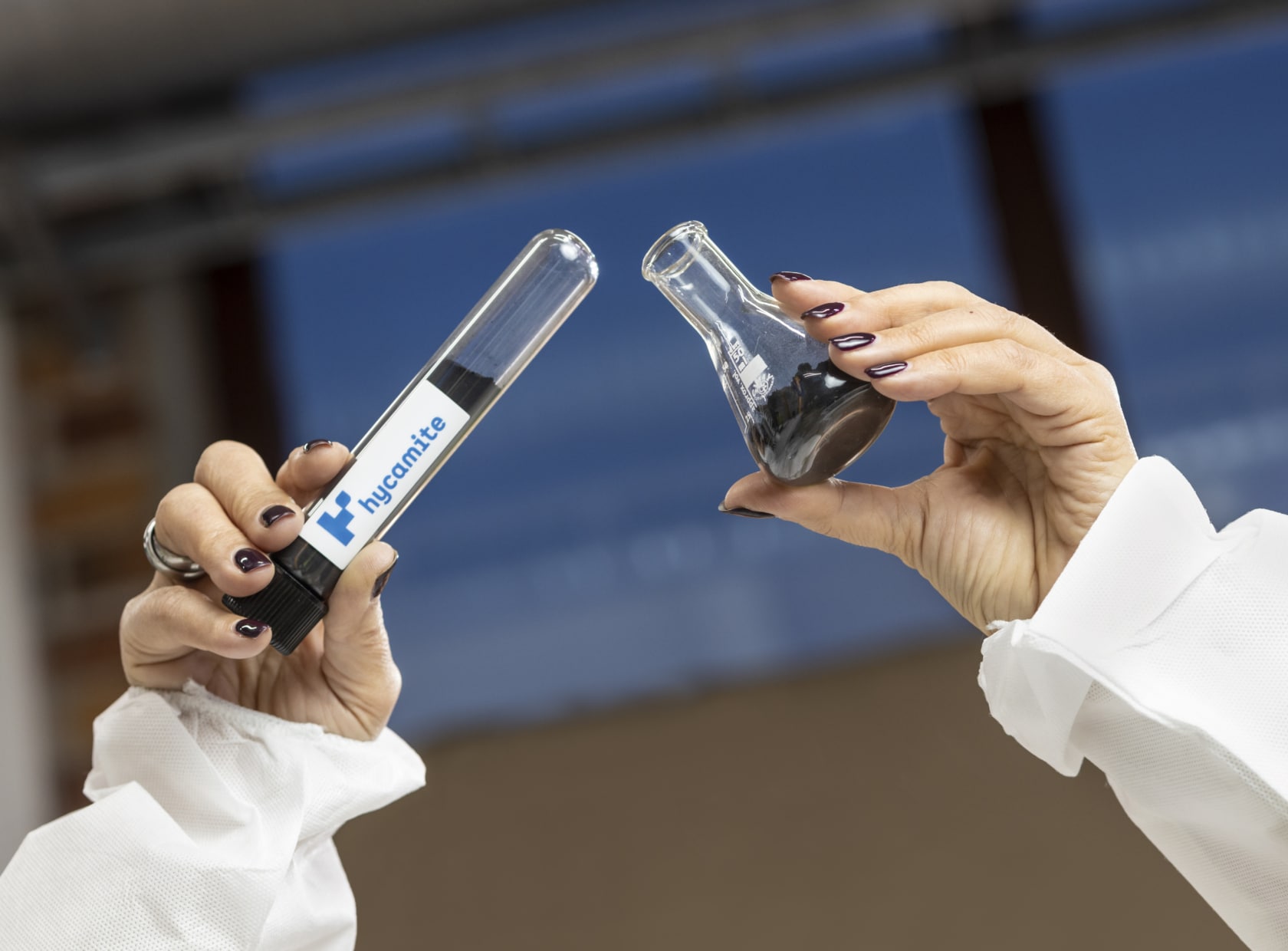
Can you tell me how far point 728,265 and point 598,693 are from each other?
212 centimetres

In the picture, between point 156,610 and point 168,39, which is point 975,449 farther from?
point 168,39

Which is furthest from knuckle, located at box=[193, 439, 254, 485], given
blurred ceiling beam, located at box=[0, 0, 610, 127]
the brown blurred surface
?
blurred ceiling beam, located at box=[0, 0, 610, 127]

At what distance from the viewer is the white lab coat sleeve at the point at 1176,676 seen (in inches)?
29.6

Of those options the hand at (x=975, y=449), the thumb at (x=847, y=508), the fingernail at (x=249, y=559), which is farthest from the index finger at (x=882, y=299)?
the fingernail at (x=249, y=559)

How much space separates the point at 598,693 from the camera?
2.84 m

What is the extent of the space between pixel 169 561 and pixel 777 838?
6.18ft

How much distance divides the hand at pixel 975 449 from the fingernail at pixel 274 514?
10.9 inches

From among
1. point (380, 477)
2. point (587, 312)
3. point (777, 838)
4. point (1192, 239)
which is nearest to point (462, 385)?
point (380, 477)

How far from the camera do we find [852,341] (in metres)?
0.73

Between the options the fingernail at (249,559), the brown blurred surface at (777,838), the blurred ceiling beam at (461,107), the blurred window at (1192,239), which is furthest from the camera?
the blurred window at (1192,239)

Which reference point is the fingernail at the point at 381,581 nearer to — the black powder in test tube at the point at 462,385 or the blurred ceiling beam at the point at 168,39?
the black powder in test tube at the point at 462,385

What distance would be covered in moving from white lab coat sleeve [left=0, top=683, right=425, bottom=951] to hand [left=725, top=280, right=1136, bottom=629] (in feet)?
1.11

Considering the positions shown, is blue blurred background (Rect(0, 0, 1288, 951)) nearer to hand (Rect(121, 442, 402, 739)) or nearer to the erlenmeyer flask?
hand (Rect(121, 442, 402, 739))

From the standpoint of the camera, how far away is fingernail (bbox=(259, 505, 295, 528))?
724 millimetres
